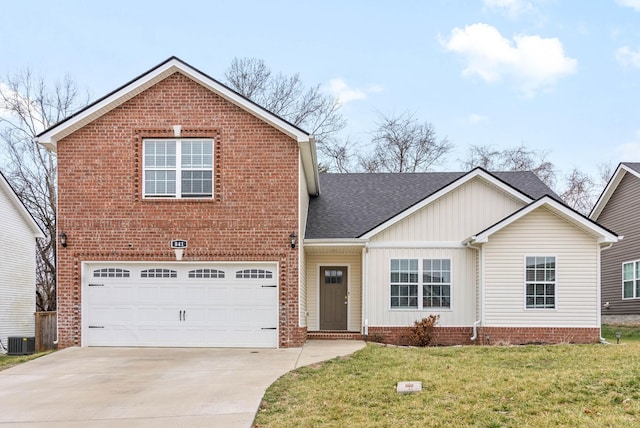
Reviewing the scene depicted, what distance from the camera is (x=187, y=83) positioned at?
15203 millimetres

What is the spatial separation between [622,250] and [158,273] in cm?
1745

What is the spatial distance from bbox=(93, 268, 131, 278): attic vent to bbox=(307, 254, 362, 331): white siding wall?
5.67 m

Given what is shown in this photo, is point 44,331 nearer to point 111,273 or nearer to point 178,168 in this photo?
point 111,273

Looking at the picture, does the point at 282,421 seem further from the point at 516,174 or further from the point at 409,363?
the point at 516,174

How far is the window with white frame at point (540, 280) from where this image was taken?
15.7 m

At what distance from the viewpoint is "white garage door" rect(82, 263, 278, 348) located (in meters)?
15.0

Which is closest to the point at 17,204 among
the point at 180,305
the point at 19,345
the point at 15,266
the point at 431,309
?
the point at 15,266

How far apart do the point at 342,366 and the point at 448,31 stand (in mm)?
13695

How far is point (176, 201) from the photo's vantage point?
49.1ft

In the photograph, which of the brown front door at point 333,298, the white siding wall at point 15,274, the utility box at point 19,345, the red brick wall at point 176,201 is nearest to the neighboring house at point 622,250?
the brown front door at point 333,298

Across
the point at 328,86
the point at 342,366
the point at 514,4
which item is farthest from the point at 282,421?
the point at 328,86

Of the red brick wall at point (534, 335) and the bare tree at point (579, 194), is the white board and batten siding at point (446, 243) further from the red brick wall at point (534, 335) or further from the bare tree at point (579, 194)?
the bare tree at point (579, 194)

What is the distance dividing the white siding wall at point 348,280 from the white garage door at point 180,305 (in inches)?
139

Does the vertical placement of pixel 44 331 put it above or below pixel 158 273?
below
